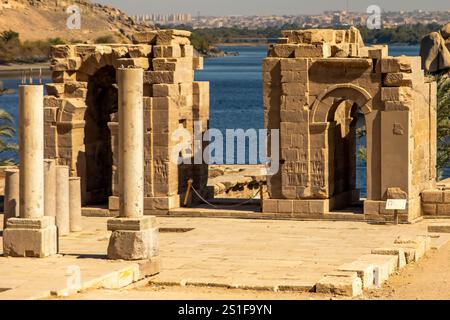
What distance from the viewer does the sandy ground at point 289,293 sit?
16.8 m

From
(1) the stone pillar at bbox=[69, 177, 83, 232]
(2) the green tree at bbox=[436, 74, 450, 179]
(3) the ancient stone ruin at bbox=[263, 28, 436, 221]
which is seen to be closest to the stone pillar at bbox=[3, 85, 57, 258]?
(1) the stone pillar at bbox=[69, 177, 83, 232]

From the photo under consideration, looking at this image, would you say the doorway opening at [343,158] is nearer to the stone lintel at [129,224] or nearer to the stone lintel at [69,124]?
the stone lintel at [69,124]

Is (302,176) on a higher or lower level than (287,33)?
lower

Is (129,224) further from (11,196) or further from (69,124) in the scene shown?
(69,124)

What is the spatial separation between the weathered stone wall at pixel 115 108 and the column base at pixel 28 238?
272 inches

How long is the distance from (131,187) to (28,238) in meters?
1.75

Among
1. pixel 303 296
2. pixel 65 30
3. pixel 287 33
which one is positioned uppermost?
pixel 65 30

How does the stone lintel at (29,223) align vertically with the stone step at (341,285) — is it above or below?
above

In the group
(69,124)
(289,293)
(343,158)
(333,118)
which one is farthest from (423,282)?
(69,124)

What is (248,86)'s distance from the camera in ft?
452

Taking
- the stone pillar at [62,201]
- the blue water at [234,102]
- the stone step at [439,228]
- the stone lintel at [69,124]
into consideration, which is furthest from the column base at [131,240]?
the blue water at [234,102]

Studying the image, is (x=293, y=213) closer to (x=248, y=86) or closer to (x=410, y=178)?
(x=410, y=178)

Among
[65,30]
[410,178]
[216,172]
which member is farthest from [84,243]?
[65,30]

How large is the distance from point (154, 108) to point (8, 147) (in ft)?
33.4
